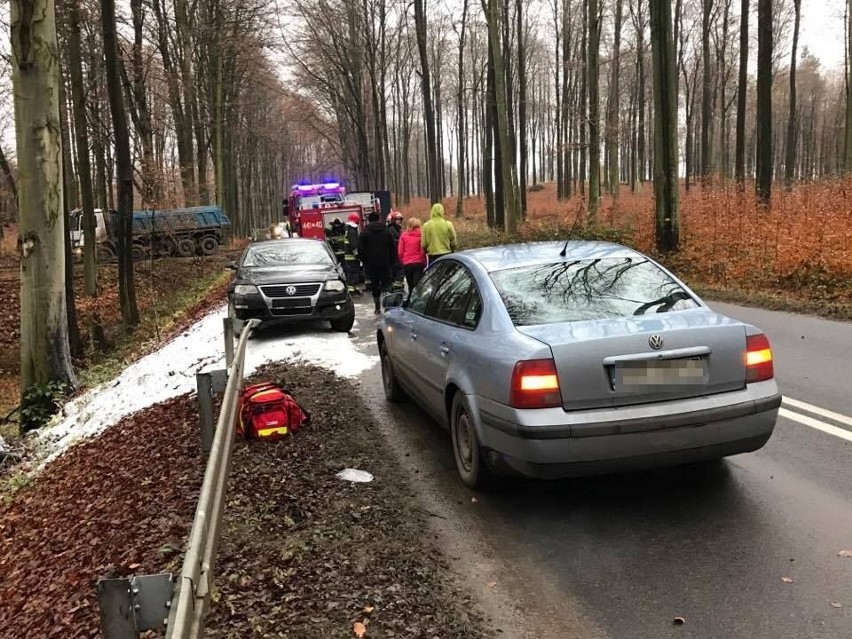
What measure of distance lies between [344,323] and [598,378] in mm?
7706

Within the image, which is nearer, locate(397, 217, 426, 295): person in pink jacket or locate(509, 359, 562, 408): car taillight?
locate(509, 359, 562, 408): car taillight

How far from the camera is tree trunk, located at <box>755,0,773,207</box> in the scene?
55.2ft

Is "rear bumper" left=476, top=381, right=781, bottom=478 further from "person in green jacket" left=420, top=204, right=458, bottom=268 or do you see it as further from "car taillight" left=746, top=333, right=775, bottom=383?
"person in green jacket" left=420, top=204, right=458, bottom=268

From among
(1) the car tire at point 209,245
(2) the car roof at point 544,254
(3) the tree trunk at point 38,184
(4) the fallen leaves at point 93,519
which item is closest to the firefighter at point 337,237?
(3) the tree trunk at point 38,184

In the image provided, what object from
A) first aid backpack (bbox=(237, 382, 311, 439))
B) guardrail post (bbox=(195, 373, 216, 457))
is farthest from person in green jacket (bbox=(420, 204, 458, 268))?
guardrail post (bbox=(195, 373, 216, 457))

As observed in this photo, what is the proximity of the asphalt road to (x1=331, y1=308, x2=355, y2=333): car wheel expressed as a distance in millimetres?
5747

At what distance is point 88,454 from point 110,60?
30.8ft

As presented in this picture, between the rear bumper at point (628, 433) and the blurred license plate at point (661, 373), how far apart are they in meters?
0.12

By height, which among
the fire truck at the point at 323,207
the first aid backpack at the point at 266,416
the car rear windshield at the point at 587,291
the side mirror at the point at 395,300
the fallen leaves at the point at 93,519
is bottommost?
the fallen leaves at the point at 93,519

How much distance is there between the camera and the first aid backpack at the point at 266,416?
19.1ft

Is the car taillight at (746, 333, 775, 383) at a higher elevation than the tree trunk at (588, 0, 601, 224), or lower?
lower

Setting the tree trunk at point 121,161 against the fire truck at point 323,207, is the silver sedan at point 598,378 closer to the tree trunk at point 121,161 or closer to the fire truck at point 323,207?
the tree trunk at point 121,161

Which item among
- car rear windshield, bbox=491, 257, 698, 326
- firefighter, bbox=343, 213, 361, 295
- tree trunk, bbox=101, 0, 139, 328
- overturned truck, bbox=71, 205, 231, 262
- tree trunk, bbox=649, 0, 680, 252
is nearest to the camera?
car rear windshield, bbox=491, 257, 698, 326

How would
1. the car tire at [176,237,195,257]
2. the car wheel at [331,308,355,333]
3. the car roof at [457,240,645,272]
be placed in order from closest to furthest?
the car roof at [457,240,645,272]
the car wheel at [331,308,355,333]
the car tire at [176,237,195,257]
